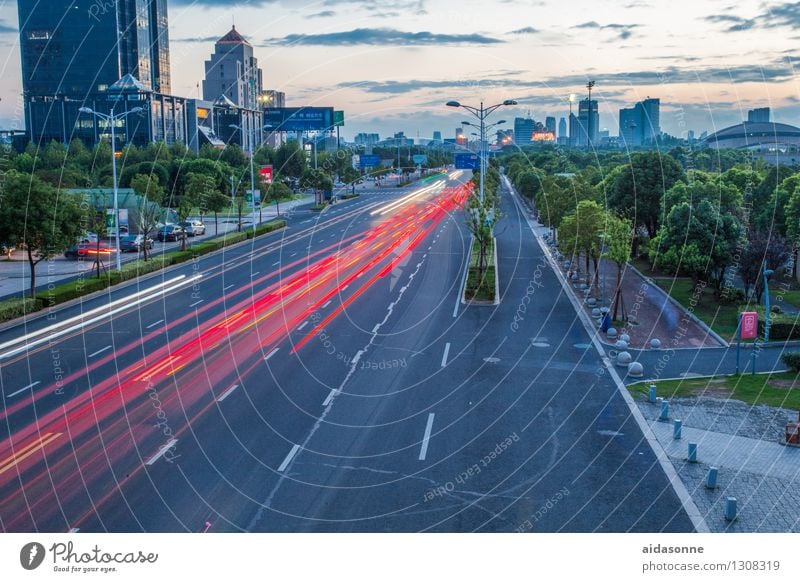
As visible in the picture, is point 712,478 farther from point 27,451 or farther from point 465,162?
point 465,162

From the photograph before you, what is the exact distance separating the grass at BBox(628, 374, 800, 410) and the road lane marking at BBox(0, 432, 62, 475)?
1718cm

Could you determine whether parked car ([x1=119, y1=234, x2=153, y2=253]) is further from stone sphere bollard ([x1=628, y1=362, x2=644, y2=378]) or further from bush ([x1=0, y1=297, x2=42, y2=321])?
stone sphere bollard ([x1=628, y1=362, x2=644, y2=378])

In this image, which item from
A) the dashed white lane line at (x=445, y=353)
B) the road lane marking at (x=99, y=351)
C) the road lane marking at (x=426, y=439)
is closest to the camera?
the road lane marking at (x=426, y=439)

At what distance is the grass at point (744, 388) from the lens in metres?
26.6

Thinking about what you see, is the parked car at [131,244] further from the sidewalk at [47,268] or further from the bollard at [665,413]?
the bollard at [665,413]

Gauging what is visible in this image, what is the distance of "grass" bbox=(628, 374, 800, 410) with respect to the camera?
26594 millimetres

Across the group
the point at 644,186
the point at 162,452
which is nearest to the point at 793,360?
the point at 162,452

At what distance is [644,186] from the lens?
60812 millimetres

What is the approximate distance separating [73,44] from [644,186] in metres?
119

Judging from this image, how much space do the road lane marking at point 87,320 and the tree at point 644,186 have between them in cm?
3026

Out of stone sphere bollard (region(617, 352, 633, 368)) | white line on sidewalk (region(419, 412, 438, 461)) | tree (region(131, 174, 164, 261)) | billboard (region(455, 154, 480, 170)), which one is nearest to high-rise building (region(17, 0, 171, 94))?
billboard (region(455, 154, 480, 170))

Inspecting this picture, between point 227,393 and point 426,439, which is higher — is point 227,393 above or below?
above

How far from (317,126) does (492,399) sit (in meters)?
149

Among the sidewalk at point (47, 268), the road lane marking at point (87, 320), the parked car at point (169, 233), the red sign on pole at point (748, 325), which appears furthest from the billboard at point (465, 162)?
the red sign on pole at point (748, 325)
